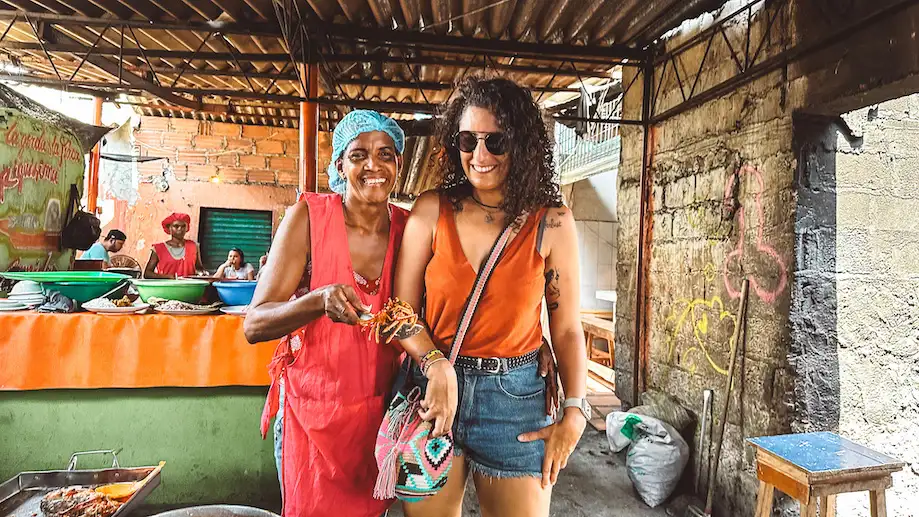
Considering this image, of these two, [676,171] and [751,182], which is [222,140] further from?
[751,182]

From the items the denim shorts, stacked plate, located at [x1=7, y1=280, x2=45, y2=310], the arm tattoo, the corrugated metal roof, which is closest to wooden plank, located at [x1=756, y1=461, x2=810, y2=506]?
the denim shorts

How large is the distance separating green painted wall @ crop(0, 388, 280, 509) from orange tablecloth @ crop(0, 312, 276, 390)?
5.6 inches

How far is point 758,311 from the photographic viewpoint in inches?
151

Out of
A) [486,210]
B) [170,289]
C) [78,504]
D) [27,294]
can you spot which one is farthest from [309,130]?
[486,210]

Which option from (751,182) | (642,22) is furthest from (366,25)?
(751,182)

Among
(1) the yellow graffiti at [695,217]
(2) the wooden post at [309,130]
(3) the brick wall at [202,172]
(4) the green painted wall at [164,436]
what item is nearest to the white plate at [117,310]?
(4) the green painted wall at [164,436]

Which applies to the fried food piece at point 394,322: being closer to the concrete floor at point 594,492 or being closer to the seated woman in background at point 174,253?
the concrete floor at point 594,492

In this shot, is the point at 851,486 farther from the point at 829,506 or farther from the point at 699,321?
the point at 699,321

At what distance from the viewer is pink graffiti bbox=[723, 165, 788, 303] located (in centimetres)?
363

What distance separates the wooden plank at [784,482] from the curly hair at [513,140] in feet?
6.81

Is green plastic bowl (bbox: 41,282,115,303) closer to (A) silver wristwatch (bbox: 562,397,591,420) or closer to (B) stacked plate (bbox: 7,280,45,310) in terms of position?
(B) stacked plate (bbox: 7,280,45,310)

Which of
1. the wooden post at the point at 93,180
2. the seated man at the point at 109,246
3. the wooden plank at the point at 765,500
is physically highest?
the wooden post at the point at 93,180

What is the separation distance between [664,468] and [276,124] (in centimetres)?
1001

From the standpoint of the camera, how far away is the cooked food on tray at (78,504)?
8.07 feet
